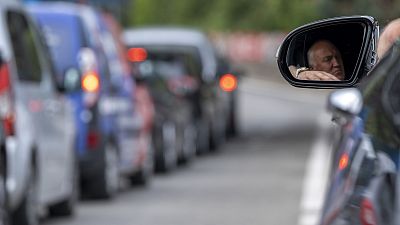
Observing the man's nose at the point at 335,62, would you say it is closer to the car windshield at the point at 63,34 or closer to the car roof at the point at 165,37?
the car windshield at the point at 63,34

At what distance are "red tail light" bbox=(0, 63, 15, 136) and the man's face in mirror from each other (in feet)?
17.7

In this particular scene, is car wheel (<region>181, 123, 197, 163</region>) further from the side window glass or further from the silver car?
the side window glass

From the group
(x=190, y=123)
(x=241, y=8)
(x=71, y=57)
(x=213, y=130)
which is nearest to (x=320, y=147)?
(x=213, y=130)

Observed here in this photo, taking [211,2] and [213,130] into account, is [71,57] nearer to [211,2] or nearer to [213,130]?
[213,130]

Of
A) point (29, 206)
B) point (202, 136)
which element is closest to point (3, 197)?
point (29, 206)

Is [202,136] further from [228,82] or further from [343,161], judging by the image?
[343,161]

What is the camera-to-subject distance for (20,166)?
10.6 m

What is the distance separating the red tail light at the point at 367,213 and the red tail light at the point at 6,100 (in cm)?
492

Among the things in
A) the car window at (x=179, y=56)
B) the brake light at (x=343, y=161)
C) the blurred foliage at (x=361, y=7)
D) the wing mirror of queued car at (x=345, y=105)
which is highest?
the wing mirror of queued car at (x=345, y=105)

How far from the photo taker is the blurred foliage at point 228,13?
26453 millimetres

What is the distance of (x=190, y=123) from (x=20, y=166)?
11.6 meters

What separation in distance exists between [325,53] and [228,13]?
27.8m

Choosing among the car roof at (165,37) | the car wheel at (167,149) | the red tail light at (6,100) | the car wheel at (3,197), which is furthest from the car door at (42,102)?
the car roof at (165,37)

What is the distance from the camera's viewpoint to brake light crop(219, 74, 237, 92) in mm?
24902
